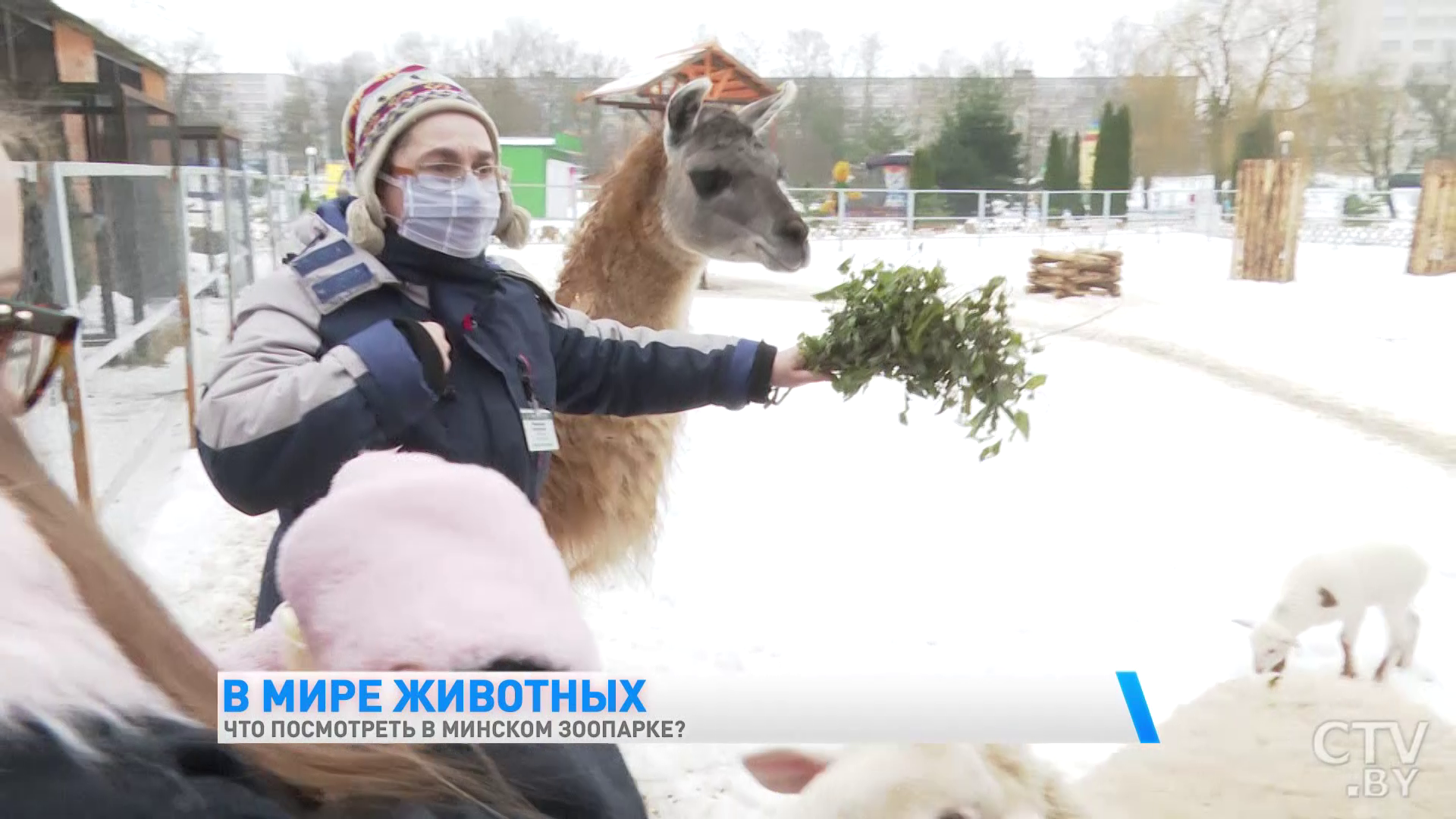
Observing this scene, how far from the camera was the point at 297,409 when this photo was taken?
3.49 feet

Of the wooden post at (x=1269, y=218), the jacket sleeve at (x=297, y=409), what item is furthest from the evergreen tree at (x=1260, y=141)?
the jacket sleeve at (x=297, y=409)

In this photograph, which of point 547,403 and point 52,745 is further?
point 547,403

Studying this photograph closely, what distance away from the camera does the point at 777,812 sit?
47.6 inches

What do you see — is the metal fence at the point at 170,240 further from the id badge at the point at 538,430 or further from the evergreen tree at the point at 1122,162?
the id badge at the point at 538,430

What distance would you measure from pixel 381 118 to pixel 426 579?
98 centimetres

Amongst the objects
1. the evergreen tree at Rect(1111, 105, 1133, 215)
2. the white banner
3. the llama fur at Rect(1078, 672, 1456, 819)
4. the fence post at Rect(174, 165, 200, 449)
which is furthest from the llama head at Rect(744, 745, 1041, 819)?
the fence post at Rect(174, 165, 200, 449)

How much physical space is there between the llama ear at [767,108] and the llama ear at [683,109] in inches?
4.4

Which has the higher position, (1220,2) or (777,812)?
(1220,2)

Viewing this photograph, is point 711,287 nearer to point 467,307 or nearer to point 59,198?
point 467,307

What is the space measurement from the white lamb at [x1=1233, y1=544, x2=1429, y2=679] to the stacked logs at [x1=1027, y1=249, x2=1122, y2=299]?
2.61ft

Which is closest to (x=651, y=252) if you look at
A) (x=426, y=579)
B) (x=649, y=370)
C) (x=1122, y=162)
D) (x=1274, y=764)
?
(x=649, y=370)

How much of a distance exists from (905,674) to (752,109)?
162cm

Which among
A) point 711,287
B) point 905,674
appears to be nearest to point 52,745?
point 905,674

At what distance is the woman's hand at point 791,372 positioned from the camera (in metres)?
1.63
